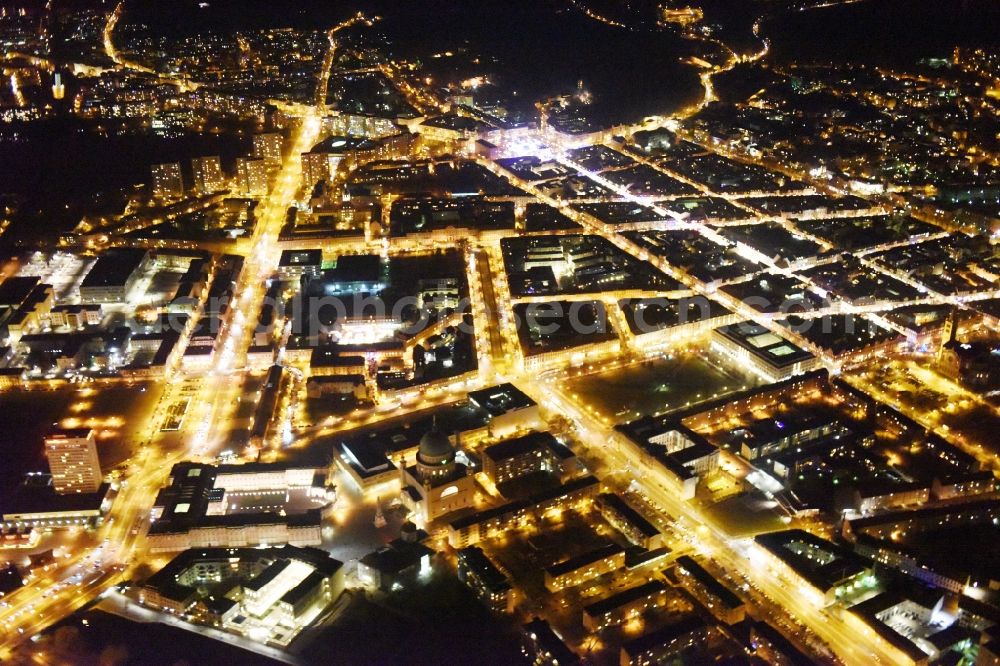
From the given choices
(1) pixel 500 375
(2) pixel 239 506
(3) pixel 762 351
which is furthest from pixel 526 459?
(3) pixel 762 351

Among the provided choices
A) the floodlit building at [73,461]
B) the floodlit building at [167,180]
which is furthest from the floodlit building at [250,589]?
the floodlit building at [167,180]

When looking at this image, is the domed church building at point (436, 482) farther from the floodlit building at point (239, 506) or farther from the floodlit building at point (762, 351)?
the floodlit building at point (762, 351)

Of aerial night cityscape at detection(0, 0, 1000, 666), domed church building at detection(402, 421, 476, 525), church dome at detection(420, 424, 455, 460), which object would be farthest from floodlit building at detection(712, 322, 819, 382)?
church dome at detection(420, 424, 455, 460)

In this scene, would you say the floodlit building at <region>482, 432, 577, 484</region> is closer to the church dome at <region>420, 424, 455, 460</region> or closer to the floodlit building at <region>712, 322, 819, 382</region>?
the church dome at <region>420, 424, 455, 460</region>

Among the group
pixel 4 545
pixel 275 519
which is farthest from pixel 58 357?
pixel 275 519

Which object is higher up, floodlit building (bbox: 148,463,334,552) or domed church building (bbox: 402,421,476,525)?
domed church building (bbox: 402,421,476,525)

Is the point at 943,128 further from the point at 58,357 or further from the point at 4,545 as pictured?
the point at 4,545
